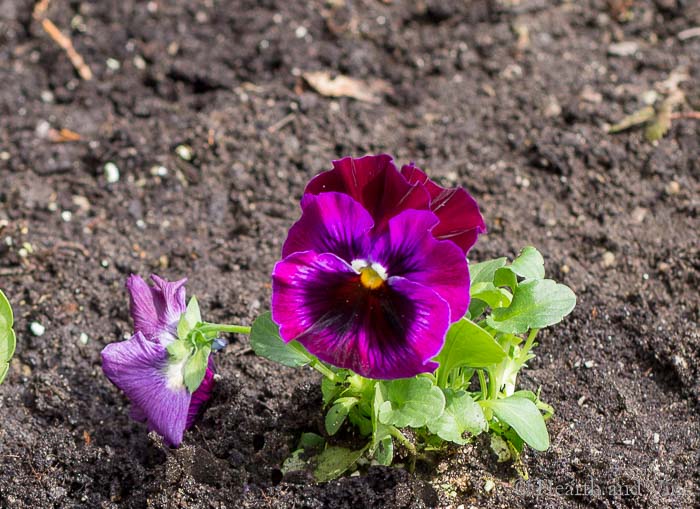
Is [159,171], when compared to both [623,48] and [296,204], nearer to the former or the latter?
[296,204]

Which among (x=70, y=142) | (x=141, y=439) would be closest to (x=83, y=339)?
(x=141, y=439)

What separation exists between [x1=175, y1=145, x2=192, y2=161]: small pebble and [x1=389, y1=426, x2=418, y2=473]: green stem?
1449 millimetres

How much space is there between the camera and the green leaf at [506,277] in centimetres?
180

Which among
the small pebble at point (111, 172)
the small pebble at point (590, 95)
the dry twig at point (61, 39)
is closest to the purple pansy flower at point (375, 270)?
the small pebble at point (111, 172)

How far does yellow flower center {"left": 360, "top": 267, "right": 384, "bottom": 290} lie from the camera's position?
1655mm

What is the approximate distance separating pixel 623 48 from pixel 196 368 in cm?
231

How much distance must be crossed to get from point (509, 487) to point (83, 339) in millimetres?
1224

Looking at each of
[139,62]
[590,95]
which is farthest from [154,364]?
[590,95]

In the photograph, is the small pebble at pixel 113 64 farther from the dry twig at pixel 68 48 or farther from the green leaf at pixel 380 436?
the green leaf at pixel 380 436

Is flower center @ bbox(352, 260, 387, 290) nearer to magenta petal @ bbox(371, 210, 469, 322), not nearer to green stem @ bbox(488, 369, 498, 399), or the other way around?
magenta petal @ bbox(371, 210, 469, 322)

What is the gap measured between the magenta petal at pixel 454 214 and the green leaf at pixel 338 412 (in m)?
0.42

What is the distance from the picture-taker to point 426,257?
1.60 meters

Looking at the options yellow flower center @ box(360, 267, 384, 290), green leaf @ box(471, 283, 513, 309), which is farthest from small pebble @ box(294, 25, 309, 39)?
yellow flower center @ box(360, 267, 384, 290)

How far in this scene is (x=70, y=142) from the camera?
3195 mm
